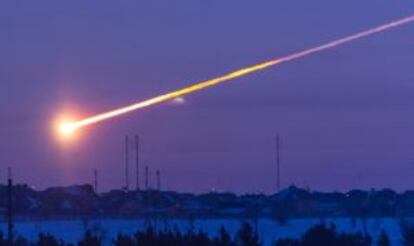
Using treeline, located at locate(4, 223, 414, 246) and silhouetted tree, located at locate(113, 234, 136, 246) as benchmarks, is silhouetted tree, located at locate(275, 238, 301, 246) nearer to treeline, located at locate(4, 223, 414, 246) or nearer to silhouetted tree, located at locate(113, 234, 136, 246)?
treeline, located at locate(4, 223, 414, 246)

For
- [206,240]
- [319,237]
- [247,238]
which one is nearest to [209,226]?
[319,237]

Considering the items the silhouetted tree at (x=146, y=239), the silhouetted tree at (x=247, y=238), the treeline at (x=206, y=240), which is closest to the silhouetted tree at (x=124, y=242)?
the treeline at (x=206, y=240)

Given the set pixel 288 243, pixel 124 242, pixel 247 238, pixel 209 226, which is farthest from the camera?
pixel 209 226

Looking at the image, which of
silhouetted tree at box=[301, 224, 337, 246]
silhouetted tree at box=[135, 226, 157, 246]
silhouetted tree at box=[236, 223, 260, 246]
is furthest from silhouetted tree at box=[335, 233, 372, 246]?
silhouetted tree at box=[135, 226, 157, 246]

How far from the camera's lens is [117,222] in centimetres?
10169

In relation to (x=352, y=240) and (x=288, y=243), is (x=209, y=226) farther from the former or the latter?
(x=352, y=240)

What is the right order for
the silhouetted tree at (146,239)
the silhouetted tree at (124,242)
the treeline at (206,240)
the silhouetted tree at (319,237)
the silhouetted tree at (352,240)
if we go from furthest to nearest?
the silhouetted tree at (319,237)
the silhouetted tree at (352,240)
the silhouetted tree at (124,242)
the treeline at (206,240)
the silhouetted tree at (146,239)

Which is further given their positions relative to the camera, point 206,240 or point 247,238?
Result: point 206,240

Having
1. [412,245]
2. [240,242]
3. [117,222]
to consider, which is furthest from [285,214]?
[240,242]

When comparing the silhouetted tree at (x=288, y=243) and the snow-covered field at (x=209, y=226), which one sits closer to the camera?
the silhouetted tree at (x=288, y=243)

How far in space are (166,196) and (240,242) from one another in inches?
2492

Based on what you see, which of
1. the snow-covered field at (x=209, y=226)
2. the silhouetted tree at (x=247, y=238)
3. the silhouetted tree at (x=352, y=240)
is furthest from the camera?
the snow-covered field at (x=209, y=226)

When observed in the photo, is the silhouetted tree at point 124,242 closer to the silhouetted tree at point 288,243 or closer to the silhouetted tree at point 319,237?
the silhouetted tree at point 288,243

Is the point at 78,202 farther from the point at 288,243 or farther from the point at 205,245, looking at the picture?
the point at 205,245
